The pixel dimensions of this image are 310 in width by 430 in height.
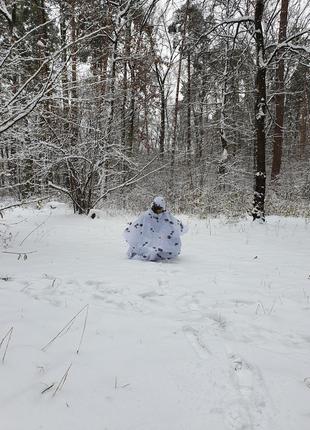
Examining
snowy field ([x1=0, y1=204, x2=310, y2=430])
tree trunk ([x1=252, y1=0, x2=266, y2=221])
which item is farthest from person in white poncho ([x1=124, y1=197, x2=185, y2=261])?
tree trunk ([x1=252, y1=0, x2=266, y2=221])

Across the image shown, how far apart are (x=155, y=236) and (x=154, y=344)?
3.16 metres

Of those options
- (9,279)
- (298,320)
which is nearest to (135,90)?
(9,279)

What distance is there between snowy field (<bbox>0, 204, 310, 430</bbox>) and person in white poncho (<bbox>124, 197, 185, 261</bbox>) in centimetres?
31

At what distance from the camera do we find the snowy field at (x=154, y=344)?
6.16 ft

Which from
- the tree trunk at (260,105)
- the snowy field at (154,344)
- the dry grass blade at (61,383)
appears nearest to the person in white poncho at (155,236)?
the snowy field at (154,344)

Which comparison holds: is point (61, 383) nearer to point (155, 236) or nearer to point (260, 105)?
point (155, 236)

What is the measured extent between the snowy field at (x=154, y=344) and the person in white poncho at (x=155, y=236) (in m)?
0.31

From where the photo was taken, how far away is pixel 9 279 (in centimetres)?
414

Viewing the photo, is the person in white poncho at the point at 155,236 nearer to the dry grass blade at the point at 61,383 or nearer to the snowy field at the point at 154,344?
the snowy field at the point at 154,344

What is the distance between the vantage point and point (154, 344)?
2.66 meters

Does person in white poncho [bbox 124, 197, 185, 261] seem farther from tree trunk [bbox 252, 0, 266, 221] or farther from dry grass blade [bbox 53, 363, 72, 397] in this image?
tree trunk [bbox 252, 0, 266, 221]

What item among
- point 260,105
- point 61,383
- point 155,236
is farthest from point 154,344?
point 260,105

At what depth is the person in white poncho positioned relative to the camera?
5.66 meters

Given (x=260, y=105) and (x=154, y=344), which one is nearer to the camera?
(x=154, y=344)
